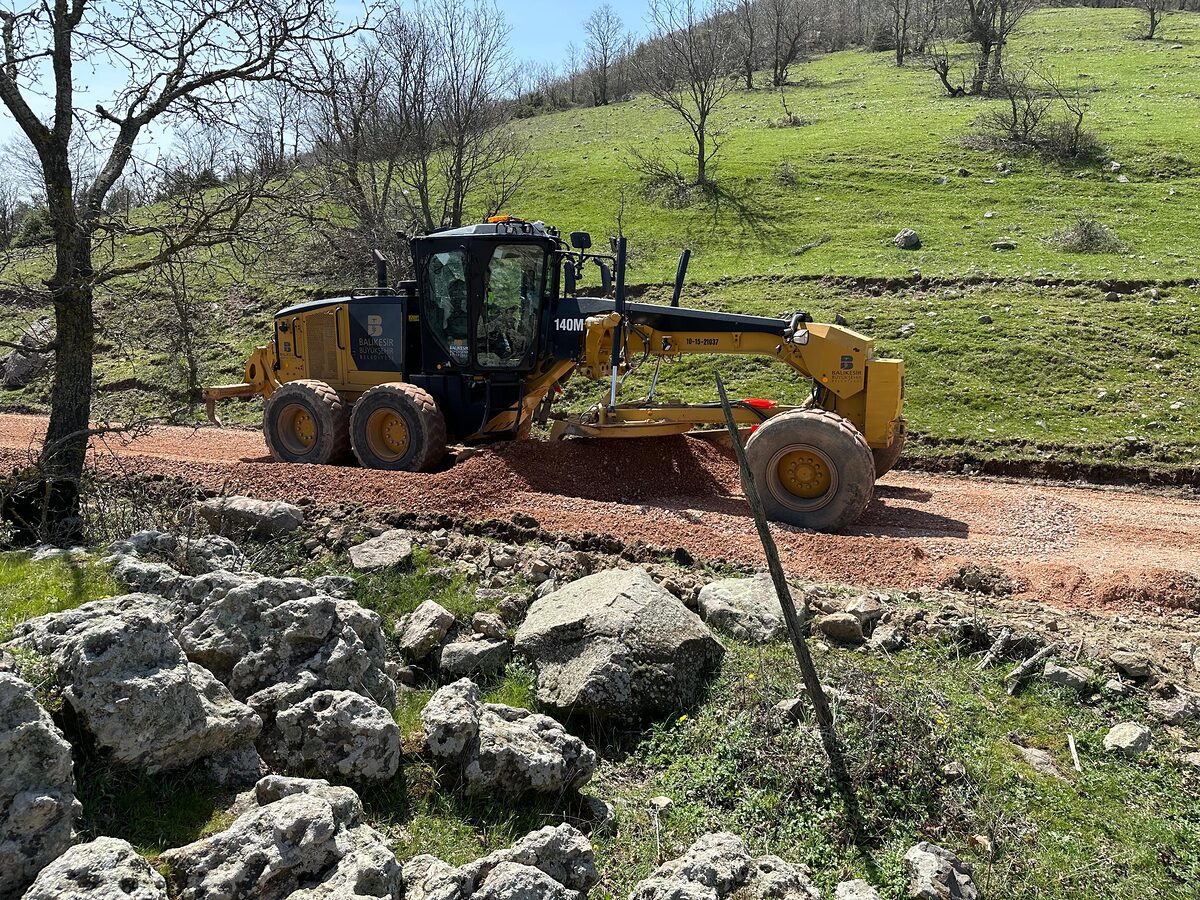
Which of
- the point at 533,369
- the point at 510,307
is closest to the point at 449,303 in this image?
the point at 510,307

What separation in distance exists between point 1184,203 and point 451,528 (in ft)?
79.0

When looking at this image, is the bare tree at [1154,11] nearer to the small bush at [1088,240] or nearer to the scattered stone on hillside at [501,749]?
the small bush at [1088,240]

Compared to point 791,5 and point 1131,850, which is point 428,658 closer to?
point 1131,850

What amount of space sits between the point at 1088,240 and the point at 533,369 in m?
16.1

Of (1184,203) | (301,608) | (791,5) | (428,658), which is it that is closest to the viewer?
(301,608)

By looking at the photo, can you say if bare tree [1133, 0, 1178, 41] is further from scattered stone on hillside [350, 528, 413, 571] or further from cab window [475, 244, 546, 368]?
scattered stone on hillside [350, 528, 413, 571]

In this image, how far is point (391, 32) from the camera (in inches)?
775

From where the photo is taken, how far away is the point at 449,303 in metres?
11.7

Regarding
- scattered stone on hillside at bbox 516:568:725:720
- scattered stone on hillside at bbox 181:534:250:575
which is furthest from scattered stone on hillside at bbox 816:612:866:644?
scattered stone on hillside at bbox 181:534:250:575

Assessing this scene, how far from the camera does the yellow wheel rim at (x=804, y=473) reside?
9.52 m

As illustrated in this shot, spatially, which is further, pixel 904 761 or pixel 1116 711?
pixel 1116 711

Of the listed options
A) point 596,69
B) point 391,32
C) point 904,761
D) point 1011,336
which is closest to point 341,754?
point 904,761

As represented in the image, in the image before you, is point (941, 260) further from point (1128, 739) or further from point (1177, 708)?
point (1128, 739)

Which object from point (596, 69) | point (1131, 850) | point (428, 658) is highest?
point (596, 69)
